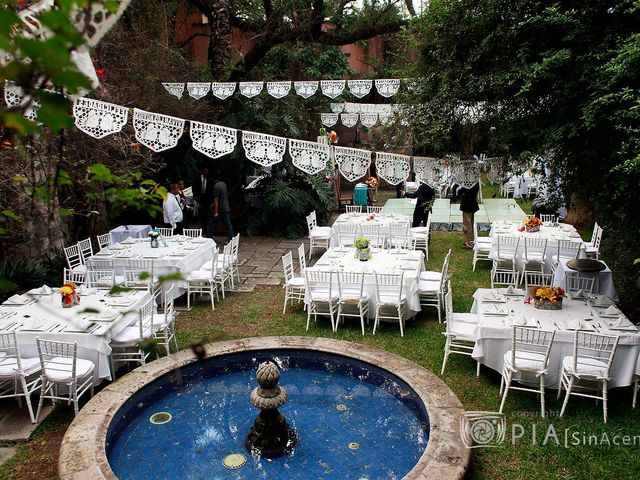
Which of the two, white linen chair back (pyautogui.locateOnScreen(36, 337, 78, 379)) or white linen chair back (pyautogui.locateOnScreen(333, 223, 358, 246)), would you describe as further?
white linen chair back (pyautogui.locateOnScreen(333, 223, 358, 246))

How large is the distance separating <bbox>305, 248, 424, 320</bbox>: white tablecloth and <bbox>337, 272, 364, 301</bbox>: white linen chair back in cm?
10

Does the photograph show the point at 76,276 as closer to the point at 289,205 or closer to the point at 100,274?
the point at 100,274

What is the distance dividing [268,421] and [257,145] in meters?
4.89

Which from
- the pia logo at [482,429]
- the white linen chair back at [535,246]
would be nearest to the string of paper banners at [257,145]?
the white linen chair back at [535,246]

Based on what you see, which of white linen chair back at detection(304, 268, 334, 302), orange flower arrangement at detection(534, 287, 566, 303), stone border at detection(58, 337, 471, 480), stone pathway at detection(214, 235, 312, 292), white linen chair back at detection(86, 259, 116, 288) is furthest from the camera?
stone pathway at detection(214, 235, 312, 292)

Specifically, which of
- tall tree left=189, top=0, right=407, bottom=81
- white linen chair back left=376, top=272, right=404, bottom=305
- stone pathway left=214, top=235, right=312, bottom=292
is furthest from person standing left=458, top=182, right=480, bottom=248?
white linen chair back left=376, top=272, right=404, bottom=305

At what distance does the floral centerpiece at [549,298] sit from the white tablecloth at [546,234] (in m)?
3.45

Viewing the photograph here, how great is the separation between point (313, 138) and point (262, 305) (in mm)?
9625

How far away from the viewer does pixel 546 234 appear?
35.1 feet

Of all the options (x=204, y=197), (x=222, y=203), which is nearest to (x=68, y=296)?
(x=222, y=203)

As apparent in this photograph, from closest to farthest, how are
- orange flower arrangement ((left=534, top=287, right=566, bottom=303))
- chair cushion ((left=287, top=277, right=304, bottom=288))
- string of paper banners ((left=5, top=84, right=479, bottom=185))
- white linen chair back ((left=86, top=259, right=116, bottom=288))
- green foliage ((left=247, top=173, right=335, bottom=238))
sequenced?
1. orange flower arrangement ((left=534, top=287, right=566, bottom=303))
2. string of paper banners ((left=5, top=84, right=479, bottom=185))
3. white linen chair back ((left=86, top=259, right=116, bottom=288))
4. chair cushion ((left=287, top=277, right=304, bottom=288))
5. green foliage ((left=247, top=173, right=335, bottom=238))

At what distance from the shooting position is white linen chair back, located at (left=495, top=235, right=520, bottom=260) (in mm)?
10219

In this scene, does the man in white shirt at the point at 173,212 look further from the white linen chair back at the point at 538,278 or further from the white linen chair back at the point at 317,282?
the white linen chair back at the point at 538,278

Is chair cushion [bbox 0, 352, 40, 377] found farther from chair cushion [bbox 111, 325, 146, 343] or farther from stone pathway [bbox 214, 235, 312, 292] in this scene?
stone pathway [bbox 214, 235, 312, 292]
